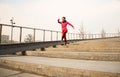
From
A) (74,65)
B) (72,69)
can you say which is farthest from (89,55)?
(72,69)

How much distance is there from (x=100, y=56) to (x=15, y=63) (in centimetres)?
293

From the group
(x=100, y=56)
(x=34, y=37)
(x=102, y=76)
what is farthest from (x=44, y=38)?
(x=102, y=76)

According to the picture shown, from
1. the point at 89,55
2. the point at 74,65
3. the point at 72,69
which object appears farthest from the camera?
the point at 89,55

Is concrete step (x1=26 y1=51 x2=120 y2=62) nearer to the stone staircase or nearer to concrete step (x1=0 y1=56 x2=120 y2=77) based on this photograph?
the stone staircase

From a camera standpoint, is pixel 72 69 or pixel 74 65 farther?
pixel 74 65

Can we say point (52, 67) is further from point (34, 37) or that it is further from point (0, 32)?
point (34, 37)

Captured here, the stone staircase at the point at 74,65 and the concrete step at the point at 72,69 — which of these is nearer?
the concrete step at the point at 72,69

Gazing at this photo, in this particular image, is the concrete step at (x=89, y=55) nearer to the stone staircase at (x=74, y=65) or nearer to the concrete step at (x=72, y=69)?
the stone staircase at (x=74, y=65)

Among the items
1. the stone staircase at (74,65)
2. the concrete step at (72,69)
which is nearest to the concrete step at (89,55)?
the stone staircase at (74,65)

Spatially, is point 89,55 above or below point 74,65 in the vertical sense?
above

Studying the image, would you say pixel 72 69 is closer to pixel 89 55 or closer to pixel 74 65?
pixel 74 65

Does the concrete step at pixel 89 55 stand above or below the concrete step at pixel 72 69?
above

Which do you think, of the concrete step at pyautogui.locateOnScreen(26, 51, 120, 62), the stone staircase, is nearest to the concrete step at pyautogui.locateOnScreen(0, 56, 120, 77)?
the stone staircase

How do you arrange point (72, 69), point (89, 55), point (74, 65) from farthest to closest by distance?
point (89, 55), point (74, 65), point (72, 69)
